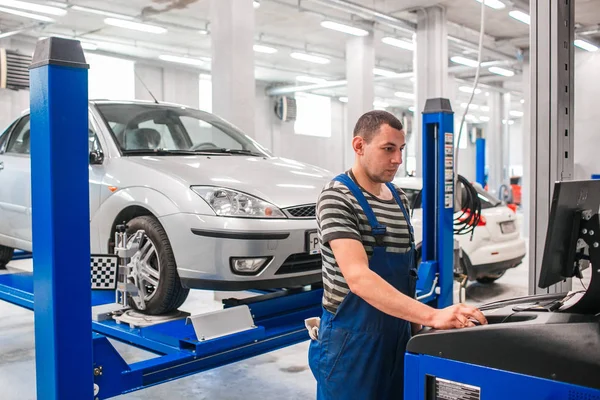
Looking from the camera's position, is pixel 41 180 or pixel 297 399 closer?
pixel 41 180

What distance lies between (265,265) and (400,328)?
120 centimetres

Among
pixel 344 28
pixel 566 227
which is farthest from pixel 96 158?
pixel 344 28

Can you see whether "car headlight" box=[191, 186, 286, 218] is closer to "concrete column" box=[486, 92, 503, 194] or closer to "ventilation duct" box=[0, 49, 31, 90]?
"ventilation duct" box=[0, 49, 31, 90]

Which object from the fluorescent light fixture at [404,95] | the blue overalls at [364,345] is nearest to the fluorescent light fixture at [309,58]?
the fluorescent light fixture at [404,95]

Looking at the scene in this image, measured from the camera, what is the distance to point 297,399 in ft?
11.3

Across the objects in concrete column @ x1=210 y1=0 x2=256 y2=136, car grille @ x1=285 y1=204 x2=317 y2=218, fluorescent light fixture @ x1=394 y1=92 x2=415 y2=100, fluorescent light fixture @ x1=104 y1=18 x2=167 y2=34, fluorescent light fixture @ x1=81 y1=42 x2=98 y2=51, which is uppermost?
fluorescent light fixture @ x1=394 y1=92 x2=415 y2=100

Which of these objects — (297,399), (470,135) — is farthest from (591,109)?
(470,135)

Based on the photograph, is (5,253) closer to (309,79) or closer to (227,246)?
(227,246)

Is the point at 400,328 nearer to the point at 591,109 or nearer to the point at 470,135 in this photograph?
the point at 591,109

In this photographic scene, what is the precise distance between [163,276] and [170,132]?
1.23 metres

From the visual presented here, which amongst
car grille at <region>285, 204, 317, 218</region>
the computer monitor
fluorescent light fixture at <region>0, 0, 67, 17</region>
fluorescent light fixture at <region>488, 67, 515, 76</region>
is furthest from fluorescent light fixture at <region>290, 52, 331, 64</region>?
the computer monitor

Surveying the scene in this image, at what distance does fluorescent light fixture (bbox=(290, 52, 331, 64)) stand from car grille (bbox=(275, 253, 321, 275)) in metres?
11.7

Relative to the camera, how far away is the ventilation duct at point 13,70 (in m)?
11.1

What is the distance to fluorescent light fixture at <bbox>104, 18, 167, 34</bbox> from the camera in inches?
437
